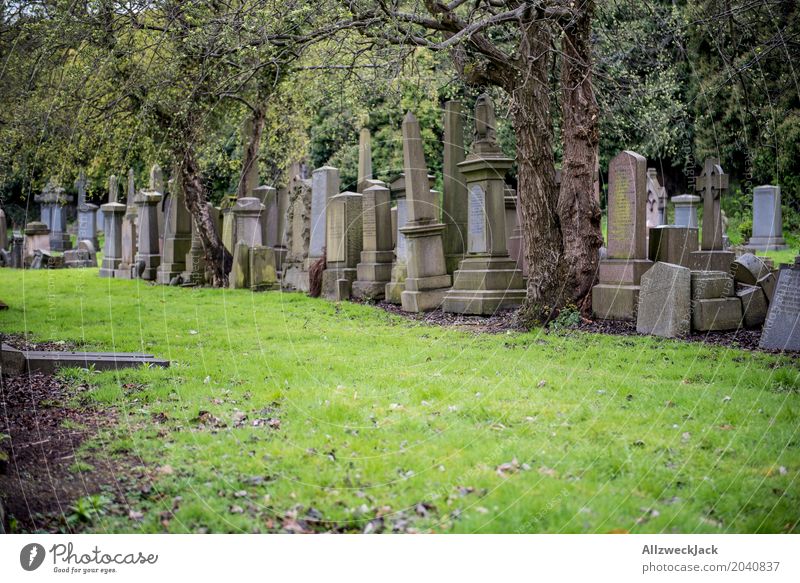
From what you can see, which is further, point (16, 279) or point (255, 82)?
point (16, 279)

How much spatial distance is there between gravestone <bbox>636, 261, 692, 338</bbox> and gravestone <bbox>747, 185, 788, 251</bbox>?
13867mm

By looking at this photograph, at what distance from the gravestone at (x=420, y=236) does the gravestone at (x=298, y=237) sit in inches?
144

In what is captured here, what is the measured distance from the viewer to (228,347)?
993 centimetres

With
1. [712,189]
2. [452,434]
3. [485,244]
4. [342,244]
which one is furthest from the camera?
[712,189]

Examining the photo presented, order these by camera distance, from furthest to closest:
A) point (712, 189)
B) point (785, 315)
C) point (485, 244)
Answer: point (712, 189)
point (485, 244)
point (785, 315)

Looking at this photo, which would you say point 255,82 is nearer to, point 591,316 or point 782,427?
point 591,316

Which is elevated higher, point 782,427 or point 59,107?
point 59,107

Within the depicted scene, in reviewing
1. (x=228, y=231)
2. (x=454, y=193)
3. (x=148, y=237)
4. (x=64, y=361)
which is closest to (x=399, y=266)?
(x=454, y=193)

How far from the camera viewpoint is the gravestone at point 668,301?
10203 mm

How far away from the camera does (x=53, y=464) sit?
201 inches

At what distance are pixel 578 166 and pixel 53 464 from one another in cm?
836

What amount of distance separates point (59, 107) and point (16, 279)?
900 centimetres

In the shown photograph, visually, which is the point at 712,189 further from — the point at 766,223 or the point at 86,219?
the point at 86,219
